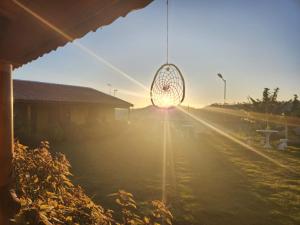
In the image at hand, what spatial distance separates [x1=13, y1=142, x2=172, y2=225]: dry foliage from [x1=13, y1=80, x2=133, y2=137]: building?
13877mm

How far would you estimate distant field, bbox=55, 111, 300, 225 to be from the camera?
6969mm

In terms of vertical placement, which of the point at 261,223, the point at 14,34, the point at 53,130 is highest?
the point at 14,34

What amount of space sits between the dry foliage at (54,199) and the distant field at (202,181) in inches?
22.0

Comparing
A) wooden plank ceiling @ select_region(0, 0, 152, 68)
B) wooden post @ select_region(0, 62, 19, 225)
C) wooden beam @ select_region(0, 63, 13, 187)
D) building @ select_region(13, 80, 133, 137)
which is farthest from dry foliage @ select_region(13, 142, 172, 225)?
building @ select_region(13, 80, 133, 137)

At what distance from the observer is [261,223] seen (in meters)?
6.38

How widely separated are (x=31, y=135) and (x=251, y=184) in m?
12.7

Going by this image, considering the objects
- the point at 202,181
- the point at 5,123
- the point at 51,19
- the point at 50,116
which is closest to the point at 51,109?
the point at 50,116

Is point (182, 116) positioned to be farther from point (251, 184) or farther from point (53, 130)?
point (251, 184)

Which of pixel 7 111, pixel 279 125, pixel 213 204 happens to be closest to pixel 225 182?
pixel 213 204

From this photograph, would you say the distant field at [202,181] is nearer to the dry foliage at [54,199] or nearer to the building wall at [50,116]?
the dry foliage at [54,199]

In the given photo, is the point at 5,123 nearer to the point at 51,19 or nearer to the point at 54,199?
the point at 54,199

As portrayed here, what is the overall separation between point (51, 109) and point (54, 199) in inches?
729

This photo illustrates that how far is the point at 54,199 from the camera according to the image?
383cm

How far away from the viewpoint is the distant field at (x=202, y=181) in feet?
22.9
